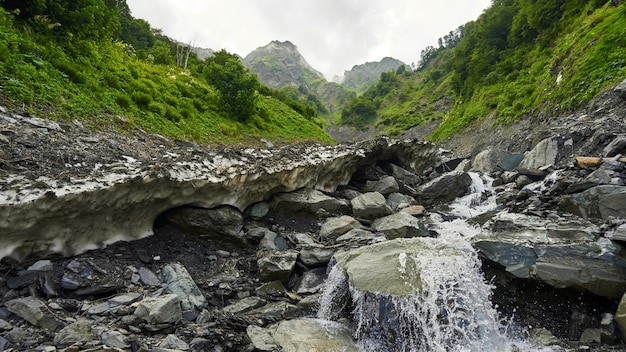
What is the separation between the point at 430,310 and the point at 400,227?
3837 millimetres

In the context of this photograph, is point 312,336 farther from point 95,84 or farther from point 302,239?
point 95,84

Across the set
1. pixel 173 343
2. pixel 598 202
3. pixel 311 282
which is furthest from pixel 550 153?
pixel 173 343

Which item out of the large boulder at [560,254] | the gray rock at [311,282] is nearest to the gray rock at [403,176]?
the large boulder at [560,254]

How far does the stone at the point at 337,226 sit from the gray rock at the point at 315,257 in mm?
1184

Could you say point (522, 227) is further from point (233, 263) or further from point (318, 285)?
point (233, 263)

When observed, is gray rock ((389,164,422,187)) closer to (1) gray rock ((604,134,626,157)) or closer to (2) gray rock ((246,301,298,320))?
(1) gray rock ((604,134,626,157))

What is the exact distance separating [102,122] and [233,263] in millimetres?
6161

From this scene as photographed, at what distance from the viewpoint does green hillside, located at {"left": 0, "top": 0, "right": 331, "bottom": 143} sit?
352 inches

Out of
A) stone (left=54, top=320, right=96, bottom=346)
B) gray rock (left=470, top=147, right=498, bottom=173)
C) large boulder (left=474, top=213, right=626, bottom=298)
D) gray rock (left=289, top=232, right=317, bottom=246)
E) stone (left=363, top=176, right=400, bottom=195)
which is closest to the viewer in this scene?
stone (left=54, top=320, right=96, bottom=346)

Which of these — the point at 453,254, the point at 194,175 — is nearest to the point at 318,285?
the point at 453,254

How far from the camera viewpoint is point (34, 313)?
15.8 feet

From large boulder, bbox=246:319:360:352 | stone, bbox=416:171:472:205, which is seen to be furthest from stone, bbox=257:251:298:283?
stone, bbox=416:171:472:205

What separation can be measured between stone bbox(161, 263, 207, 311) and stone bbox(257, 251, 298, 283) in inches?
67.4

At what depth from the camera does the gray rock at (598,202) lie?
7.50 meters
